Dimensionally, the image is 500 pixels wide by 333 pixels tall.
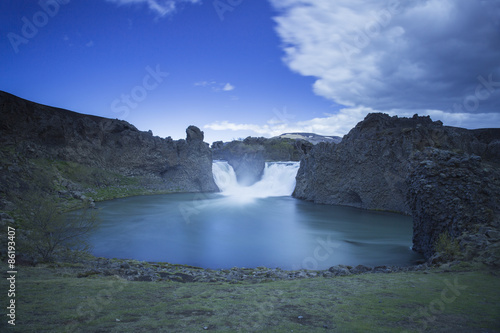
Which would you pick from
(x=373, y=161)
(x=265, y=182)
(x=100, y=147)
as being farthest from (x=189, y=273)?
(x=265, y=182)

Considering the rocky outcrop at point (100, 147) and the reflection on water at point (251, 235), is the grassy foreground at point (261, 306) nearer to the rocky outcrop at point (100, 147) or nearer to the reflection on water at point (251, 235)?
the reflection on water at point (251, 235)

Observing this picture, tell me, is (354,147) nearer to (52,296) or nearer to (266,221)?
(266,221)

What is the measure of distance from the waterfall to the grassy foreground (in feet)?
132

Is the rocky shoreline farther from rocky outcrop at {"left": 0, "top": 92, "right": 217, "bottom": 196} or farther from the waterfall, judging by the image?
the waterfall

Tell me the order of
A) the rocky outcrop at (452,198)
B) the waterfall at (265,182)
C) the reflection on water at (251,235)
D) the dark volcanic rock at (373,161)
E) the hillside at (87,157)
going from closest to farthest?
the rocky outcrop at (452,198)
the reflection on water at (251,235)
the hillside at (87,157)
the dark volcanic rock at (373,161)
the waterfall at (265,182)

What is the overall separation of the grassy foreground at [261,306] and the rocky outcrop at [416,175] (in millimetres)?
5939

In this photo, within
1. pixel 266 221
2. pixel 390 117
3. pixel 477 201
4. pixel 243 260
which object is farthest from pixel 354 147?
pixel 243 260

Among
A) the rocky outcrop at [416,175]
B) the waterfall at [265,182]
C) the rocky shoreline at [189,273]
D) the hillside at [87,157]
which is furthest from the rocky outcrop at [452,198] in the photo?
the waterfall at [265,182]

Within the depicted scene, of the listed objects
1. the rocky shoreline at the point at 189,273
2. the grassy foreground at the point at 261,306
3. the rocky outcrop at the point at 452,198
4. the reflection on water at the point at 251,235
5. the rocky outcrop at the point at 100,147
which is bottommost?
the reflection on water at the point at 251,235

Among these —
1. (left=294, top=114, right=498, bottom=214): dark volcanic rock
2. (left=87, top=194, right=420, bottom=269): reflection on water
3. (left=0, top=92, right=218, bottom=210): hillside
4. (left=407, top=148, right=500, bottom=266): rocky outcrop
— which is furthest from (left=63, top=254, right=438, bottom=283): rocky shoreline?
(left=294, top=114, right=498, bottom=214): dark volcanic rock

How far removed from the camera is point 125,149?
49062 millimetres

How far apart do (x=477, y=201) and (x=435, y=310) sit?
10959mm

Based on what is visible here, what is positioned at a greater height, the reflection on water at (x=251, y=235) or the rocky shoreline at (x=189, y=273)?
the rocky shoreline at (x=189, y=273)

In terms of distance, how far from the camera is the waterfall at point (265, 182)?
168 feet
